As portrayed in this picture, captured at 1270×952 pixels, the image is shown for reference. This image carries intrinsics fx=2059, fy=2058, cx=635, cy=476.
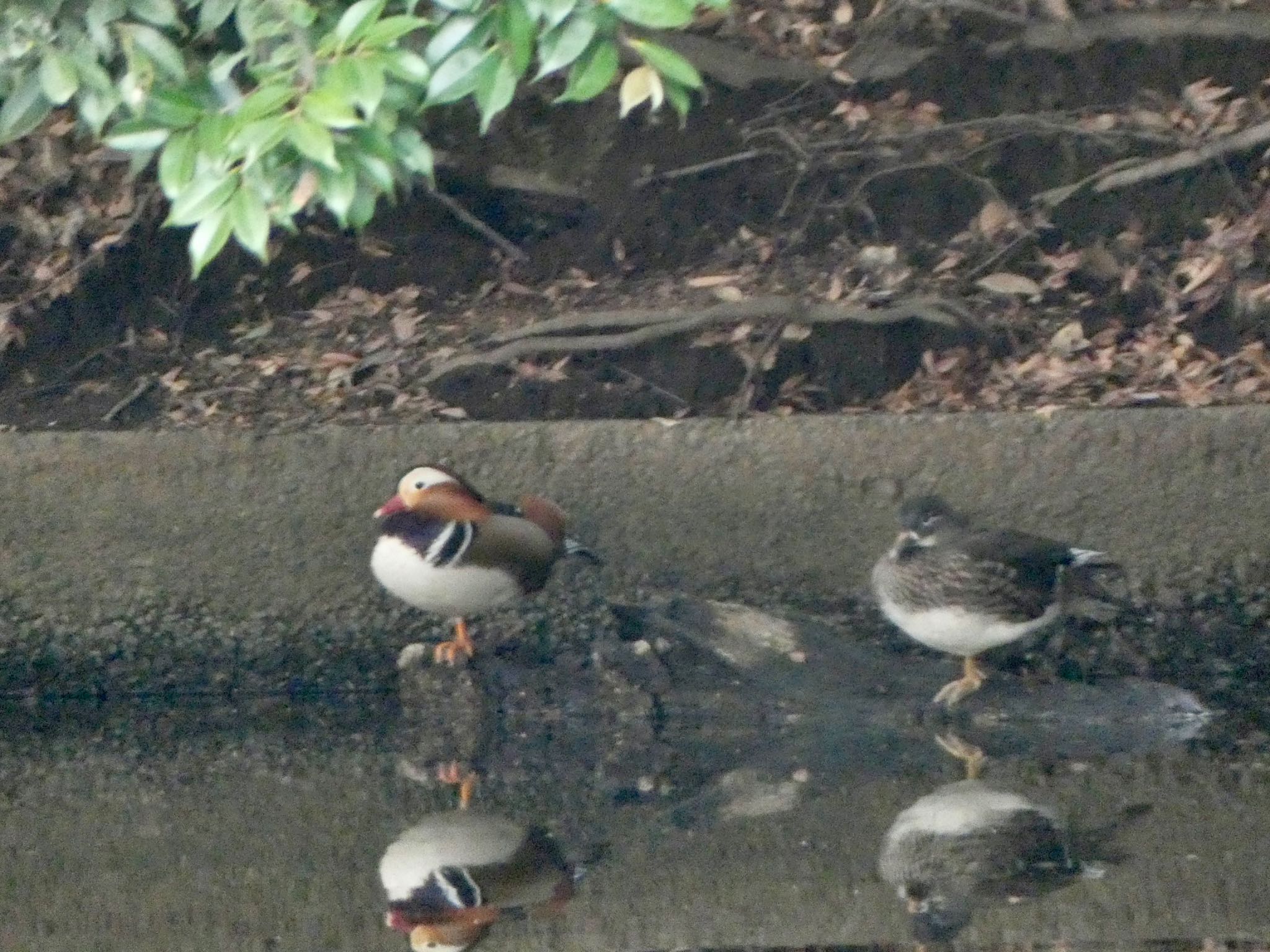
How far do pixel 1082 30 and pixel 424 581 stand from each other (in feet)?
11.0

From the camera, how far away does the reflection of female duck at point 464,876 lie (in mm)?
3947

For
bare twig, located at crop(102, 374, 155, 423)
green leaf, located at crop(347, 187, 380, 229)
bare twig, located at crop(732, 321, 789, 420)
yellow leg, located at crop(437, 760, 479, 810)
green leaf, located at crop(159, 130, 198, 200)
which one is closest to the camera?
green leaf, located at crop(159, 130, 198, 200)

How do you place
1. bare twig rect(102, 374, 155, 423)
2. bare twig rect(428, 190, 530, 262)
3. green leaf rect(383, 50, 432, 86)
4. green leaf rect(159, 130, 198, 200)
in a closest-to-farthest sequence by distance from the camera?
green leaf rect(383, 50, 432, 86), green leaf rect(159, 130, 198, 200), bare twig rect(102, 374, 155, 423), bare twig rect(428, 190, 530, 262)

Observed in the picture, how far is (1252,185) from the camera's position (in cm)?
700

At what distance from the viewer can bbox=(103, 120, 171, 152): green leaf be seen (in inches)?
154

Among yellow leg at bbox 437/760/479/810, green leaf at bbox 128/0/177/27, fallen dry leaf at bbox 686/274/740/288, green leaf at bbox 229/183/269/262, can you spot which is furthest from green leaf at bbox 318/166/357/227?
fallen dry leaf at bbox 686/274/740/288

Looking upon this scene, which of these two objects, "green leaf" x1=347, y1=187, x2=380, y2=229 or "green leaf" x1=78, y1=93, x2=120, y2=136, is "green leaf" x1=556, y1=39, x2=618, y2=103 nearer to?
"green leaf" x1=347, y1=187, x2=380, y2=229

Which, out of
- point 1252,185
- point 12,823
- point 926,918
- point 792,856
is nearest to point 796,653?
point 792,856

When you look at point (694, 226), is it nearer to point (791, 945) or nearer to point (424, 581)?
point (424, 581)

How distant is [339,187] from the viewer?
12.3 ft

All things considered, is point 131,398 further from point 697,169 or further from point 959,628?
point 959,628

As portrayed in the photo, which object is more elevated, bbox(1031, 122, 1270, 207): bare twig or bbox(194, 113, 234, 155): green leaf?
bbox(194, 113, 234, 155): green leaf

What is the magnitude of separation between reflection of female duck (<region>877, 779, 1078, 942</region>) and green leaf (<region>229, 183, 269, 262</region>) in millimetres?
1759

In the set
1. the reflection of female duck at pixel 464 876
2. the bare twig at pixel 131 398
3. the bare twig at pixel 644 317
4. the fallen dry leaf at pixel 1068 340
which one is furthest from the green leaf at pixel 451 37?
the fallen dry leaf at pixel 1068 340
